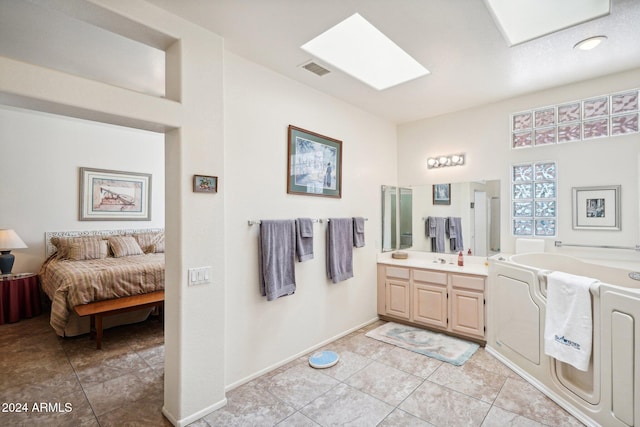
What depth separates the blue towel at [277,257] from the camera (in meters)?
2.64

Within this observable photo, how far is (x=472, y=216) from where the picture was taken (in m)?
3.78

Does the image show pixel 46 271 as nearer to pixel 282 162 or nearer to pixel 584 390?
pixel 282 162

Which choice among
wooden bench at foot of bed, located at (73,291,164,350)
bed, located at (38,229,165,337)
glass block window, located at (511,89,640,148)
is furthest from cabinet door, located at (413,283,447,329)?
bed, located at (38,229,165,337)

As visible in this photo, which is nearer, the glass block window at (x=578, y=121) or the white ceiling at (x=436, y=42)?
the white ceiling at (x=436, y=42)

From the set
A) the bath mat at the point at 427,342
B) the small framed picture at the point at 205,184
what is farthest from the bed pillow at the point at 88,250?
the bath mat at the point at 427,342

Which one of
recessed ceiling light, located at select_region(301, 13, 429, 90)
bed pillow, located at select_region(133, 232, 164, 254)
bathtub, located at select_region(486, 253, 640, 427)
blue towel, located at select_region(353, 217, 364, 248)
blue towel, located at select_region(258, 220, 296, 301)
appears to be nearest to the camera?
bathtub, located at select_region(486, 253, 640, 427)

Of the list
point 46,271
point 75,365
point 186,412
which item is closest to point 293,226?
point 186,412

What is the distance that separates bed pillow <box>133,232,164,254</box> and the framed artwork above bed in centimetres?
45

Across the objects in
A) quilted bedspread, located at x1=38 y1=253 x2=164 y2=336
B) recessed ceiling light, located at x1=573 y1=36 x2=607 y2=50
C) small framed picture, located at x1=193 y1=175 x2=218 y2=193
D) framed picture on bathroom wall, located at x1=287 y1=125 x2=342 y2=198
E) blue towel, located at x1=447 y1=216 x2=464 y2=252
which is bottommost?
quilted bedspread, located at x1=38 y1=253 x2=164 y2=336

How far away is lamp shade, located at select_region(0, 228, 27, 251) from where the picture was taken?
4.08m

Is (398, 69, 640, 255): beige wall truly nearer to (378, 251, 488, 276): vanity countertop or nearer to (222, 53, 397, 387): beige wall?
(378, 251, 488, 276): vanity countertop

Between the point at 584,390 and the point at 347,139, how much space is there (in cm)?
300

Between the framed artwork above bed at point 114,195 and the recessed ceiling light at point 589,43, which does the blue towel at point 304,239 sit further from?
the framed artwork above bed at point 114,195

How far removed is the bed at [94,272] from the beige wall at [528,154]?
12.5ft
